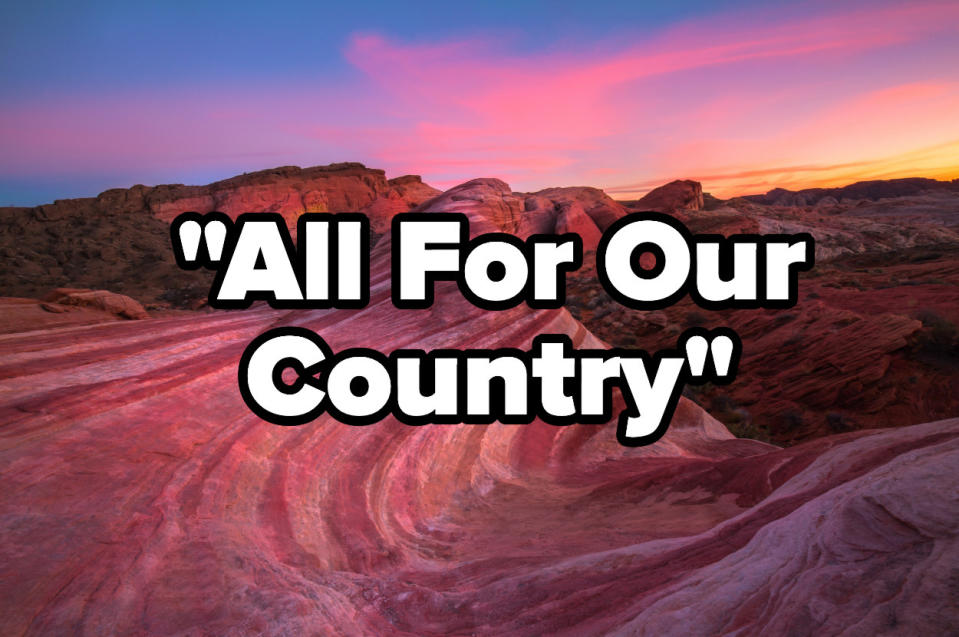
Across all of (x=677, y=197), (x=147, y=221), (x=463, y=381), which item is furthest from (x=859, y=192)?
(x=463, y=381)

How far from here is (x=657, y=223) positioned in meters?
6.86

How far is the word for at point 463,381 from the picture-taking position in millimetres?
6031

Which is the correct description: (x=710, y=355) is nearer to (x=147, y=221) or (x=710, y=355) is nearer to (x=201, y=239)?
(x=201, y=239)

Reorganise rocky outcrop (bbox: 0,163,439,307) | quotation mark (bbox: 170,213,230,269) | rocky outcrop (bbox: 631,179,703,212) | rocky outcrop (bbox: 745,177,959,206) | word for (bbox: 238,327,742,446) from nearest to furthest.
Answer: word for (bbox: 238,327,742,446) → quotation mark (bbox: 170,213,230,269) → rocky outcrop (bbox: 0,163,439,307) → rocky outcrop (bbox: 631,179,703,212) → rocky outcrop (bbox: 745,177,959,206)

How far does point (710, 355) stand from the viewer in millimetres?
6930

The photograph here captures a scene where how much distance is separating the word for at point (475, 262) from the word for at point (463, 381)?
684mm

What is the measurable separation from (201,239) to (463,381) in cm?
396

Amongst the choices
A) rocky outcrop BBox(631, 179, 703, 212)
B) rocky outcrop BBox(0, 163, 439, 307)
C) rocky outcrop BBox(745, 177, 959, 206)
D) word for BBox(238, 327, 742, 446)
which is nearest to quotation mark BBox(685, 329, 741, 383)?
word for BBox(238, 327, 742, 446)

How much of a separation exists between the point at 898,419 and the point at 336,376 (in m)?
15.5

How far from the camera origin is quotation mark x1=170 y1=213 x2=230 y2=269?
21.5ft

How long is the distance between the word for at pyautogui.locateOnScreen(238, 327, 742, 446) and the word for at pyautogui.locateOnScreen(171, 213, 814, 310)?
684 mm

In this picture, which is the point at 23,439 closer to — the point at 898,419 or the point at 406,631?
the point at 406,631

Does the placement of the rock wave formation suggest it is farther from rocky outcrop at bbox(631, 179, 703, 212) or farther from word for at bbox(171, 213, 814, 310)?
rocky outcrop at bbox(631, 179, 703, 212)

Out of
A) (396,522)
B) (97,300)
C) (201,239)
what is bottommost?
(396,522)
